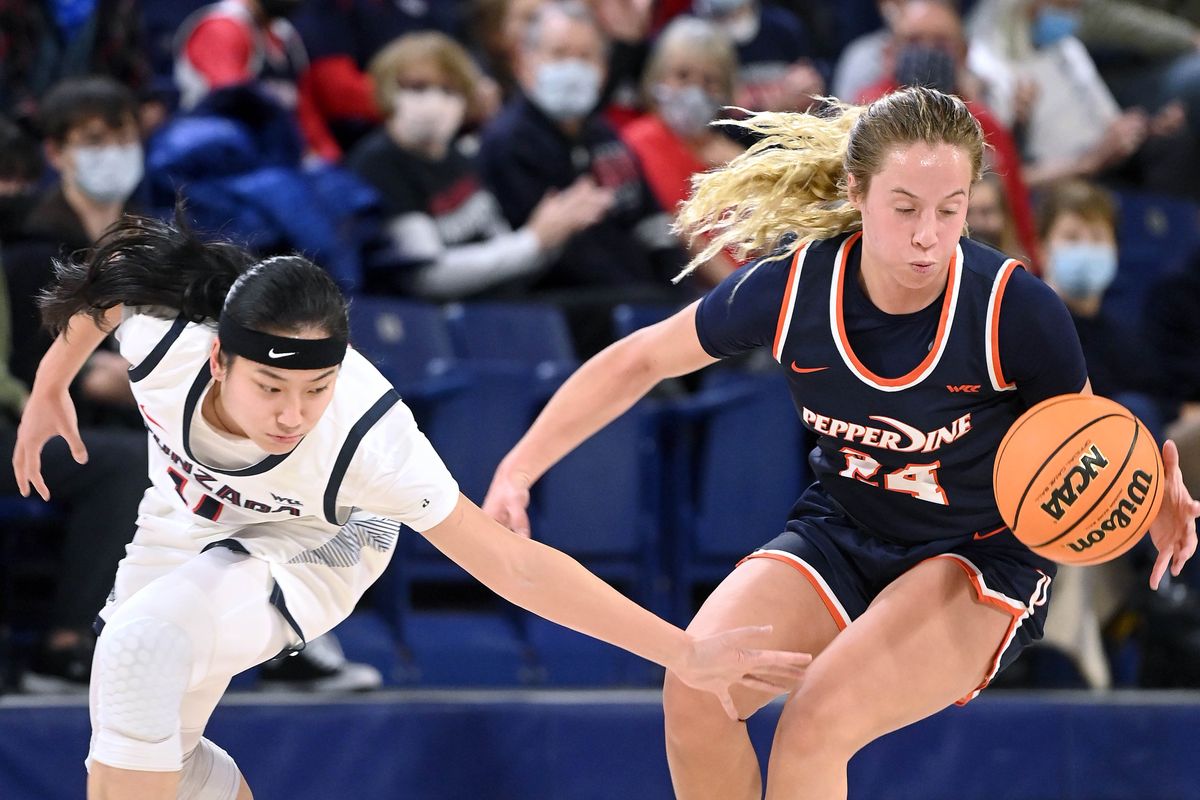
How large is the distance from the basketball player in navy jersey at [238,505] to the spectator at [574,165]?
280cm

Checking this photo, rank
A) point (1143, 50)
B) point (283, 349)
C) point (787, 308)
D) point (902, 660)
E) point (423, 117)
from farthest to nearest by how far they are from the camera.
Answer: point (1143, 50), point (423, 117), point (787, 308), point (902, 660), point (283, 349)

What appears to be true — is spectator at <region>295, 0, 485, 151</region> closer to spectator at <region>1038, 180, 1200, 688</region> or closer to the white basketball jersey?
spectator at <region>1038, 180, 1200, 688</region>

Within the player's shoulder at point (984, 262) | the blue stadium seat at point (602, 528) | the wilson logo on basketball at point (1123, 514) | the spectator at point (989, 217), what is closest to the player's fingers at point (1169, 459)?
the wilson logo on basketball at point (1123, 514)

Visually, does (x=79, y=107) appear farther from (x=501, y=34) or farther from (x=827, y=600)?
(x=827, y=600)

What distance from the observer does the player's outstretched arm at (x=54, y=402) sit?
3.46m

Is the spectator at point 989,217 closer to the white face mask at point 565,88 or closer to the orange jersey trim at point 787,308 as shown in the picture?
the white face mask at point 565,88

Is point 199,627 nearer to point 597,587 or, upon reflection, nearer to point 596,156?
point 597,587

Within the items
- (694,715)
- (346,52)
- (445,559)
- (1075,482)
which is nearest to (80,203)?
(445,559)

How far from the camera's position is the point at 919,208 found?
3023 millimetres

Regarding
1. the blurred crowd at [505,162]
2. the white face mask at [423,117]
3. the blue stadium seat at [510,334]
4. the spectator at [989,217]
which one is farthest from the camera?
the white face mask at [423,117]

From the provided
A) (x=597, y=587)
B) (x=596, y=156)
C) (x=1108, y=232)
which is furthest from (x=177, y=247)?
(x=1108, y=232)

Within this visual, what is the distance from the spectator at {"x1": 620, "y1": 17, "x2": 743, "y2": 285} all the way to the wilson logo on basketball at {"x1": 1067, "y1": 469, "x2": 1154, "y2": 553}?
3.28 metres

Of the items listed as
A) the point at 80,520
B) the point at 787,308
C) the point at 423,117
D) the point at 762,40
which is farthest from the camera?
the point at 762,40

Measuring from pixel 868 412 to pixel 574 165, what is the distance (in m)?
3.24
